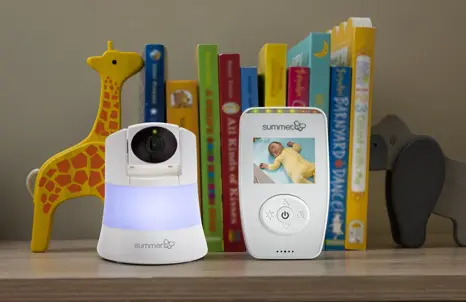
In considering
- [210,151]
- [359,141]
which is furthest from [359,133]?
[210,151]

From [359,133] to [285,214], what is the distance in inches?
6.9

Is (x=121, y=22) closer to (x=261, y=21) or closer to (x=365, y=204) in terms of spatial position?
(x=261, y=21)

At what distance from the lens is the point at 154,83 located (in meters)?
0.91

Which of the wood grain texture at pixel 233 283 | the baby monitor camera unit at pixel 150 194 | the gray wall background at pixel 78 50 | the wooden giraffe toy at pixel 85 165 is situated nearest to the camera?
the wood grain texture at pixel 233 283

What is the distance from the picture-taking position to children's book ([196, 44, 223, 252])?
2.97ft

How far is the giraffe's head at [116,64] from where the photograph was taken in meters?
0.92

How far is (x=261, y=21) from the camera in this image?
113cm

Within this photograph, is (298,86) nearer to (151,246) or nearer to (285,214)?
(285,214)

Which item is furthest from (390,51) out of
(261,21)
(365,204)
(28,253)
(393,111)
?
(28,253)

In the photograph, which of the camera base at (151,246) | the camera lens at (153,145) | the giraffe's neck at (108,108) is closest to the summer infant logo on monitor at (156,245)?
the camera base at (151,246)

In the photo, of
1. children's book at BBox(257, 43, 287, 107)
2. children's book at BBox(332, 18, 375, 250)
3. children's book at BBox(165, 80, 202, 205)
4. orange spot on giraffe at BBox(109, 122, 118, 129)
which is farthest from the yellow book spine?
orange spot on giraffe at BBox(109, 122, 118, 129)

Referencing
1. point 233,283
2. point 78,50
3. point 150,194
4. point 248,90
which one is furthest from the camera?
point 78,50

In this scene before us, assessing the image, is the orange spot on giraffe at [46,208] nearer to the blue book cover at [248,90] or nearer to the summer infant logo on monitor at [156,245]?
the summer infant logo on monitor at [156,245]

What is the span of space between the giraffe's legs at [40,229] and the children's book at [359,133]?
429mm
